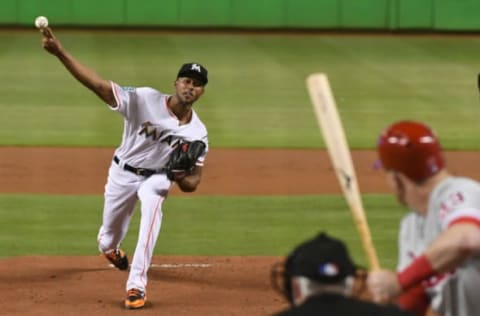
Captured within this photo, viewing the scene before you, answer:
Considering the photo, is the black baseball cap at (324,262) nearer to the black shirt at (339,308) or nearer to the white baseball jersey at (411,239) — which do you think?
the black shirt at (339,308)

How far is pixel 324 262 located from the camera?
366cm

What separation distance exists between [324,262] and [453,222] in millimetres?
1027

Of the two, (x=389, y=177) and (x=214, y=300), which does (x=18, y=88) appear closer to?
(x=214, y=300)

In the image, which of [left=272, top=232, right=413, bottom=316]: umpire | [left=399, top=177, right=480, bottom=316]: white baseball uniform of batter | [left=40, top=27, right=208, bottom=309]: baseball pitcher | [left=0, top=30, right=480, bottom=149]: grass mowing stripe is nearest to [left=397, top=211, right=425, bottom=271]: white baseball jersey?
[left=399, top=177, right=480, bottom=316]: white baseball uniform of batter

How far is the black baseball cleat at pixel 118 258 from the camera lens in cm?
957

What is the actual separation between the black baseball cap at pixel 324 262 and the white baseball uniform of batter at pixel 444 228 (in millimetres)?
954

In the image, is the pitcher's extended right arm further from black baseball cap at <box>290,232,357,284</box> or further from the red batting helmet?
black baseball cap at <box>290,232,357,284</box>

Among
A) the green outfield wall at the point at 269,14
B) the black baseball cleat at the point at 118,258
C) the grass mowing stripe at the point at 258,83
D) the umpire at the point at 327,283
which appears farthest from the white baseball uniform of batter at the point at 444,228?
the green outfield wall at the point at 269,14

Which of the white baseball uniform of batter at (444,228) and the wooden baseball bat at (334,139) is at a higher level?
the wooden baseball bat at (334,139)

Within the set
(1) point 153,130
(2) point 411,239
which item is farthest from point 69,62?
(2) point 411,239

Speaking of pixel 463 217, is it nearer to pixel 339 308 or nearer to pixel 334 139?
pixel 334 139

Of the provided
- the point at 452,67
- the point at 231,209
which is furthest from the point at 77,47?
the point at 231,209

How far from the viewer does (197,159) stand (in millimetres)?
8977

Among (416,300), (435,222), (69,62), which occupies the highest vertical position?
(435,222)
